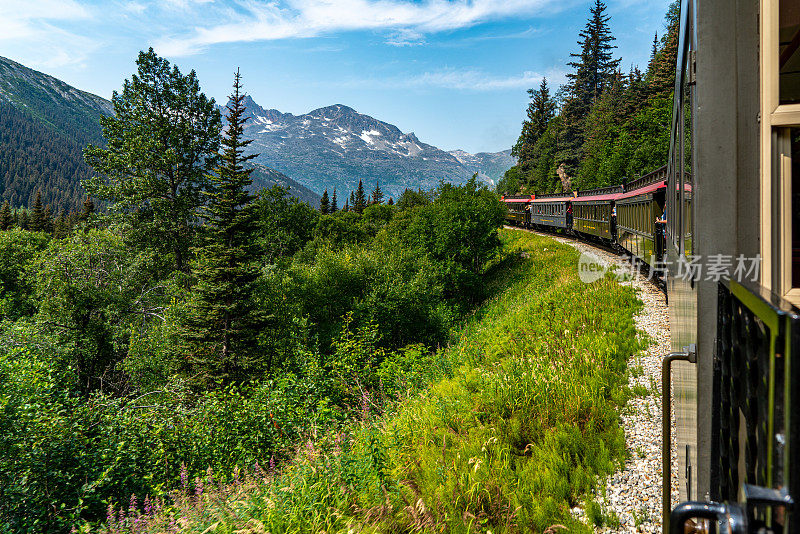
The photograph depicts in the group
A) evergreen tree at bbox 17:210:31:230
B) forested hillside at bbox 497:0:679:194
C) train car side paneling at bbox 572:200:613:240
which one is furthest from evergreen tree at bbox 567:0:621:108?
evergreen tree at bbox 17:210:31:230

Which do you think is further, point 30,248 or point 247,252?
point 30,248

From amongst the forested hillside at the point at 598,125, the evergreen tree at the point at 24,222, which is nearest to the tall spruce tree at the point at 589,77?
the forested hillside at the point at 598,125

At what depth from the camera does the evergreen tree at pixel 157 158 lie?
29609 millimetres

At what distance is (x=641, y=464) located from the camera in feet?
18.4

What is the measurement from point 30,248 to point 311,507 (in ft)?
162

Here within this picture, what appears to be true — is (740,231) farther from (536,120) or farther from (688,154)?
(536,120)

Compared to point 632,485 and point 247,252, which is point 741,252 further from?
point 247,252

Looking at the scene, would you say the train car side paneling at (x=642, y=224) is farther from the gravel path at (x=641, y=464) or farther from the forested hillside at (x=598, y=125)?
the forested hillside at (x=598, y=125)

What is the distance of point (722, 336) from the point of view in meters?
1.38

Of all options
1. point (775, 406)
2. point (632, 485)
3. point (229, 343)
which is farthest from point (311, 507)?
point (229, 343)

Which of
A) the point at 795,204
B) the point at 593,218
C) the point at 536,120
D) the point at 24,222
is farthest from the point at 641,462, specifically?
the point at 24,222

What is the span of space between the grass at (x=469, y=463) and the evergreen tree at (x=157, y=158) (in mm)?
26386

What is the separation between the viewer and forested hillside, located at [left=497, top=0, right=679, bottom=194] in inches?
1486

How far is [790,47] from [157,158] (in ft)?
117
